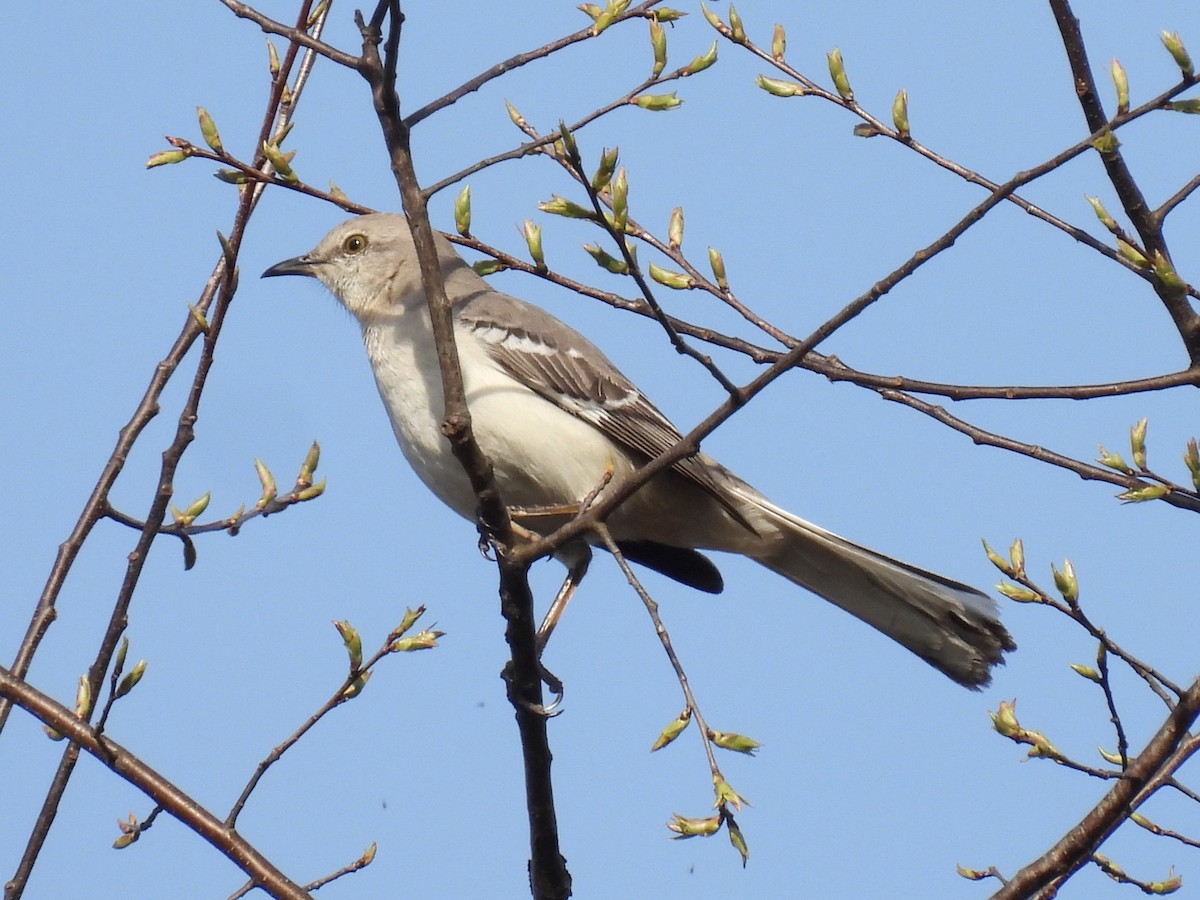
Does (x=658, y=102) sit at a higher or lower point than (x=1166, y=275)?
higher

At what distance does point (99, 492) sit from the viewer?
173 inches

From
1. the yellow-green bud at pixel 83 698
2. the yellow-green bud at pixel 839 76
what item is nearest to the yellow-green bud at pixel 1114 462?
the yellow-green bud at pixel 839 76

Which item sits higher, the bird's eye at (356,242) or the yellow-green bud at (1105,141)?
the bird's eye at (356,242)

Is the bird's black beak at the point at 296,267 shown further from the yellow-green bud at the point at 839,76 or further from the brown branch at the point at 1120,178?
the brown branch at the point at 1120,178

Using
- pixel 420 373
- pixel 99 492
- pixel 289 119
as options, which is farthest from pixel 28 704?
pixel 420 373

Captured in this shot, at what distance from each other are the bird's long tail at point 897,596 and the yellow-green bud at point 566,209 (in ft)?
9.66

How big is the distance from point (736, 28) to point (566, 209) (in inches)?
60.9

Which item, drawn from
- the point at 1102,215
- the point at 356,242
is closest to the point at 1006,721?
the point at 1102,215

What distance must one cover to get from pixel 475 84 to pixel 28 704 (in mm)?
2175

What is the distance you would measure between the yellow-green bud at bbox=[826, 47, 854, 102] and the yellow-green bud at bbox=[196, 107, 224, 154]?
215cm

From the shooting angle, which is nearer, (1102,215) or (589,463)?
(1102,215)

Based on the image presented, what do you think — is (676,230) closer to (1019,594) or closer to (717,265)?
(717,265)

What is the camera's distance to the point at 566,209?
3.76 meters

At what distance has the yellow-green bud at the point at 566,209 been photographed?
147 inches
